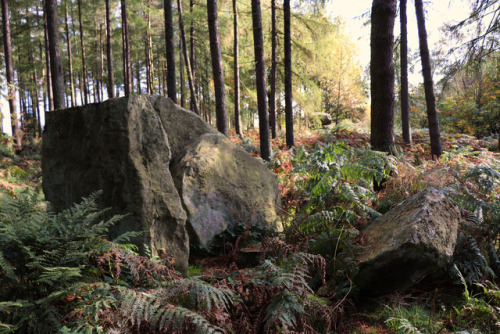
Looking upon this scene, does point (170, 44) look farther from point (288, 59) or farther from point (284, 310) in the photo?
point (284, 310)

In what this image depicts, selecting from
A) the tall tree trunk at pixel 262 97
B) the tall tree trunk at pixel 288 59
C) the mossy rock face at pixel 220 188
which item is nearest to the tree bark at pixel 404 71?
the tall tree trunk at pixel 288 59

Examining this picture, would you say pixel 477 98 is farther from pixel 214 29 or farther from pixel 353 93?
pixel 214 29

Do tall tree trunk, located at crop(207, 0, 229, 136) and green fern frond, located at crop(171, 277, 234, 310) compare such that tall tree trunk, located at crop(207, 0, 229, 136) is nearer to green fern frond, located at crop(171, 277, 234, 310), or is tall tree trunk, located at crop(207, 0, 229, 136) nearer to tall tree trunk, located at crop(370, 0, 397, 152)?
tall tree trunk, located at crop(370, 0, 397, 152)

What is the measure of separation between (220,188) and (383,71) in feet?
11.8

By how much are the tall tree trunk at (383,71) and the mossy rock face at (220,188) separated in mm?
2276

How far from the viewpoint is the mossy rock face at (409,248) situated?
2955mm

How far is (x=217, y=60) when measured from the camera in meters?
10.3

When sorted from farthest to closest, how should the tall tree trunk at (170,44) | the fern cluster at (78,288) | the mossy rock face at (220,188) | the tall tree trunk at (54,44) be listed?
the tall tree trunk at (170,44), the tall tree trunk at (54,44), the mossy rock face at (220,188), the fern cluster at (78,288)

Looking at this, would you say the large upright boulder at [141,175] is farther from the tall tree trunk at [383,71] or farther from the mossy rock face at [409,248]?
the tall tree trunk at [383,71]

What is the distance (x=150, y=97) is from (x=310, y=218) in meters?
3.24

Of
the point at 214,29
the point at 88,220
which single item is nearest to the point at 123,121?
the point at 88,220

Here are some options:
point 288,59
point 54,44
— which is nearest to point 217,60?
point 288,59

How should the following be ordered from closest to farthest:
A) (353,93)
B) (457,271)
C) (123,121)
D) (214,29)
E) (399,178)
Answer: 1. (457,271)
2. (123,121)
3. (399,178)
4. (214,29)
5. (353,93)

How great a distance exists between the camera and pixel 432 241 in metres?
2.97
